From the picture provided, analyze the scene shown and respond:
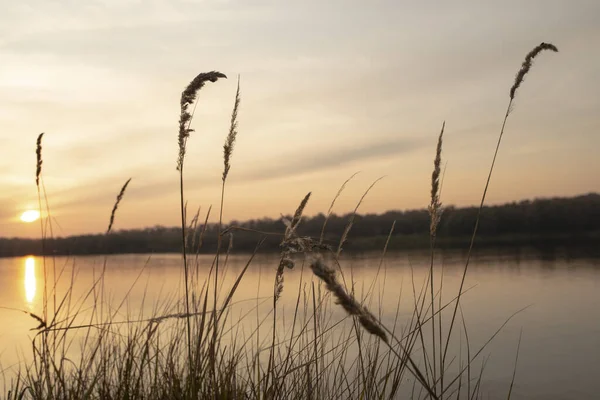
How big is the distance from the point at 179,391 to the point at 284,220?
1.14m

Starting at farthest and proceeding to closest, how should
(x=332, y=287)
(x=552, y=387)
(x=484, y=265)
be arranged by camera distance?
(x=484, y=265) → (x=552, y=387) → (x=332, y=287)

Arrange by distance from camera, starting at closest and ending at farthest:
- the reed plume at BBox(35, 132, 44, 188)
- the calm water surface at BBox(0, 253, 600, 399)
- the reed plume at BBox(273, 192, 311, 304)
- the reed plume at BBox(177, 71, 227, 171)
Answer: the reed plume at BBox(273, 192, 311, 304) → the reed plume at BBox(177, 71, 227, 171) → the reed plume at BBox(35, 132, 44, 188) → the calm water surface at BBox(0, 253, 600, 399)

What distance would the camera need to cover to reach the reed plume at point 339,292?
822mm

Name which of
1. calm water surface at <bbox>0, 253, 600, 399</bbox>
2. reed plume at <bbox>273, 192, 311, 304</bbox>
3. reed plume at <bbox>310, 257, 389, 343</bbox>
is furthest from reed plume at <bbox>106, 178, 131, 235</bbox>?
reed plume at <bbox>310, 257, 389, 343</bbox>

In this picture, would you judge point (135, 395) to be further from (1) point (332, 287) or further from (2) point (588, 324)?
(2) point (588, 324)

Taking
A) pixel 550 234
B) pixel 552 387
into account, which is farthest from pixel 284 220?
pixel 550 234

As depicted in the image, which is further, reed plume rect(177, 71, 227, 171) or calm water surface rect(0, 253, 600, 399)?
calm water surface rect(0, 253, 600, 399)

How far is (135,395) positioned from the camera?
8.81ft

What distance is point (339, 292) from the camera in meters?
0.83

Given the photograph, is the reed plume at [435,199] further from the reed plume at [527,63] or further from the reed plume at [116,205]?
the reed plume at [116,205]

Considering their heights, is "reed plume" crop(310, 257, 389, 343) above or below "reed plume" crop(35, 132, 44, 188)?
below

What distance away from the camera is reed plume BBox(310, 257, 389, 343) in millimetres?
822

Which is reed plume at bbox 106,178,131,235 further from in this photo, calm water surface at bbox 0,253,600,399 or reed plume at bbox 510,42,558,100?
reed plume at bbox 510,42,558,100

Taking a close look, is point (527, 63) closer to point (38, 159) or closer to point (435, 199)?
point (435, 199)
